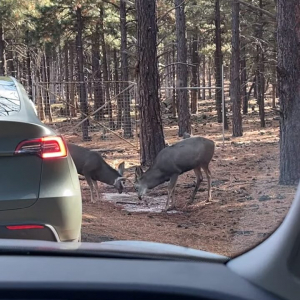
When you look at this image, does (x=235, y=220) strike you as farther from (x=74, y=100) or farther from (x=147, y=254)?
(x=74, y=100)

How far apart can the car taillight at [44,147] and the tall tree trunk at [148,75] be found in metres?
8.73

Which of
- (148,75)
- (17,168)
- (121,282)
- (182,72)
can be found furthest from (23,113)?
(182,72)

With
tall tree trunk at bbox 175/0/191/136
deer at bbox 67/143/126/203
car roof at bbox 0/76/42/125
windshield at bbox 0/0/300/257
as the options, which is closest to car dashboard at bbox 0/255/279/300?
windshield at bbox 0/0/300/257

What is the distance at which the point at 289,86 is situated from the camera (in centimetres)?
1031

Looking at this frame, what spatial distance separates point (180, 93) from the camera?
2372 centimetres

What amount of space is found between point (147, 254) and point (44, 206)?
2.28 m

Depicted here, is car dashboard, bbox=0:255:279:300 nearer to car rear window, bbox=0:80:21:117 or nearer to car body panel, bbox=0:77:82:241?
car body panel, bbox=0:77:82:241

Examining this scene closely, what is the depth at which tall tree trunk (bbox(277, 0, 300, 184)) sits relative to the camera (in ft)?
33.2

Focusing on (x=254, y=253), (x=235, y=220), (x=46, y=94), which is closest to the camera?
(x=254, y=253)

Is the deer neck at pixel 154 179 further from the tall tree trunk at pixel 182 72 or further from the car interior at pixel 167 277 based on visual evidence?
the tall tree trunk at pixel 182 72

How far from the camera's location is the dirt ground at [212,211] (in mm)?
7270

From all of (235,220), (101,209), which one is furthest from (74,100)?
(235,220)

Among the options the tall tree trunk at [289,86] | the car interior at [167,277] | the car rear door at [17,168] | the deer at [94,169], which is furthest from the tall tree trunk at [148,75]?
the car interior at [167,277]

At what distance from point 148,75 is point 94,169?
258 cm
